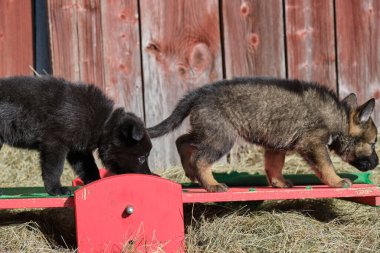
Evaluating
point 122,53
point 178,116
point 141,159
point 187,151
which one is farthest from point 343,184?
point 122,53

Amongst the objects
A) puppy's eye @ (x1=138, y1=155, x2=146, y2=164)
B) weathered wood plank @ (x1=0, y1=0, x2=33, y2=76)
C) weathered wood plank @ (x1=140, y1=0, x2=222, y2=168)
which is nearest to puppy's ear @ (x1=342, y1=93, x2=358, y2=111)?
weathered wood plank @ (x1=140, y1=0, x2=222, y2=168)

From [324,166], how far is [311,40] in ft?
8.45

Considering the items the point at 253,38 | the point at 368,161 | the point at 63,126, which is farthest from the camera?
the point at 253,38

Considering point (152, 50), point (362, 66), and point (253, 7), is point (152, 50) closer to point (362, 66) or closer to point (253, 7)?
point (253, 7)

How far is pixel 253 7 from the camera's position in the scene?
8.76 meters

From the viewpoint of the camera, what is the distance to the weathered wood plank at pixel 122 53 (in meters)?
8.46

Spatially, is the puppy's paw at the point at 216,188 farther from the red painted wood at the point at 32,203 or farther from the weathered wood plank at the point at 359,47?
the weathered wood plank at the point at 359,47

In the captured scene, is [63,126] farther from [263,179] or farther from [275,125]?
[263,179]

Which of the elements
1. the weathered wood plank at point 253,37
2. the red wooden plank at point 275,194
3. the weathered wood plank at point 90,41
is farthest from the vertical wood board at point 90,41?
the red wooden plank at point 275,194

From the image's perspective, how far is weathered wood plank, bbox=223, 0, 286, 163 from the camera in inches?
344

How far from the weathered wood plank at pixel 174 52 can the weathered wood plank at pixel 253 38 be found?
A: 157 mm

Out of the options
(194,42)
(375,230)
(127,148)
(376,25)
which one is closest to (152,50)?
(194,42)

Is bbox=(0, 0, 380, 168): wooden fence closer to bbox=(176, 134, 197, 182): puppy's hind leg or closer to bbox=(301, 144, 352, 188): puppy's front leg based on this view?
bbox=(176, 134, 197, 182): puppy's hind leg

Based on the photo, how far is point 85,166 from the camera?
714 cm
